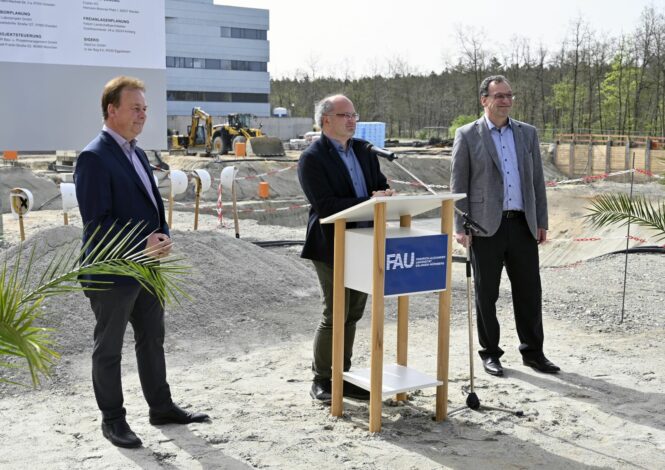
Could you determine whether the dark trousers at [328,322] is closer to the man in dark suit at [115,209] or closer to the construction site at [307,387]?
the construction site at [307,387]

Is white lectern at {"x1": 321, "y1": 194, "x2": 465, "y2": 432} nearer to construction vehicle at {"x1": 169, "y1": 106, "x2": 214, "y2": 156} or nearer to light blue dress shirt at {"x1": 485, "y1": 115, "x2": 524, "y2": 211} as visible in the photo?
light blue dress shirt at {"x1": 485, "y1": 115, "x2": 524, "y2": 211}

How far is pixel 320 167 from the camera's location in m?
4.97

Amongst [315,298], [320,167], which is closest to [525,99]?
[315,298]

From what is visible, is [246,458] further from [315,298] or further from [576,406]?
[315,298]

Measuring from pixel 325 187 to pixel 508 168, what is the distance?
1.68 metres

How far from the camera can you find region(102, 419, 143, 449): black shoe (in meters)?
4.39

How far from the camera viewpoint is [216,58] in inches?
2803

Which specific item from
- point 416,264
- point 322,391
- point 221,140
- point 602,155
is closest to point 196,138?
point 221,140

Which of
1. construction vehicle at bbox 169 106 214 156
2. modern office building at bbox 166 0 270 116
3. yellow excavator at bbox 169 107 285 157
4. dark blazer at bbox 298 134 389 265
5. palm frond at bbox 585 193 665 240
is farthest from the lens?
modern office building at bbox 166 0 270 116

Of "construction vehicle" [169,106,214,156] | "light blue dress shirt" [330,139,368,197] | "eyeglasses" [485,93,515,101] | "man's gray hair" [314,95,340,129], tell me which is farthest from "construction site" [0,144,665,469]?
"construction vehicle" [169,106,214,156]

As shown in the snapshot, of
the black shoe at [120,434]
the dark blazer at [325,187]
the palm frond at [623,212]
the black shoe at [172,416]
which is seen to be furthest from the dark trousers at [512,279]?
the black shoe at [120,434]

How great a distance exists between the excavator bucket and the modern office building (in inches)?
1377

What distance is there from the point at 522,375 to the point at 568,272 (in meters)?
5.12

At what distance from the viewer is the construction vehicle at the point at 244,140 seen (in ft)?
114
